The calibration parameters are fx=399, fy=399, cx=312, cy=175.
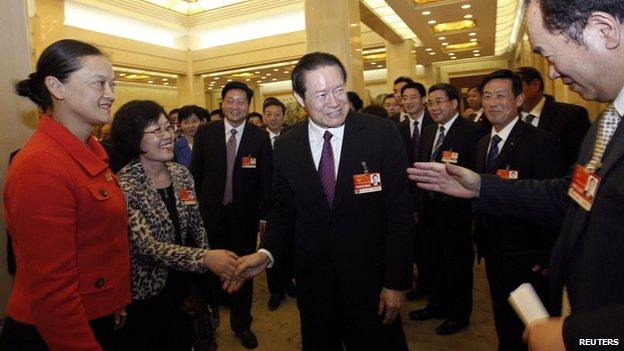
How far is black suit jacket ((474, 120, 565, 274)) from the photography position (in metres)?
2.21

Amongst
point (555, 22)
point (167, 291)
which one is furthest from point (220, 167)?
point (555, 22)

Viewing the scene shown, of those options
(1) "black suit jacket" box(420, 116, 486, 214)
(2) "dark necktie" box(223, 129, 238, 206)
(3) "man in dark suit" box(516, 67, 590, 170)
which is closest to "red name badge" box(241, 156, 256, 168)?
(2) "dark necktie" box(223, 129, 238, 206)

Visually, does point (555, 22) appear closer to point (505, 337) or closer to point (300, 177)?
point (300, 177)

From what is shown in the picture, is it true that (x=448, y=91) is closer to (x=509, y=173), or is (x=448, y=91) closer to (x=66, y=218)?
(x=509, y=173)

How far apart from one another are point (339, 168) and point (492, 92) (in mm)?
1547

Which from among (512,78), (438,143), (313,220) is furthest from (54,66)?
(438,143)

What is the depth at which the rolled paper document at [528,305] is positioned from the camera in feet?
2.89

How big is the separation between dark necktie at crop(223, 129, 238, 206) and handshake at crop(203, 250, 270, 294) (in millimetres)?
1396

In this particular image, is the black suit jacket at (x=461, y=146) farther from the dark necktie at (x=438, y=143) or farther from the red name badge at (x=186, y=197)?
the red name badge at (x=186, y=197)

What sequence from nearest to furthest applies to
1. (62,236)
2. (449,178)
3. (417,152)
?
(62,236) → (449,178) → (417,152)

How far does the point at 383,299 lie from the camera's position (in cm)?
176

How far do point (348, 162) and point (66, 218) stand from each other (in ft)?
3.57

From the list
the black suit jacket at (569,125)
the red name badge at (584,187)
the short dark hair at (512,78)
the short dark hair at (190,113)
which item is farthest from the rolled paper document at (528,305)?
the short dark hair at (190,113)

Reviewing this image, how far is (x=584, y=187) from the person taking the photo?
100 cm
